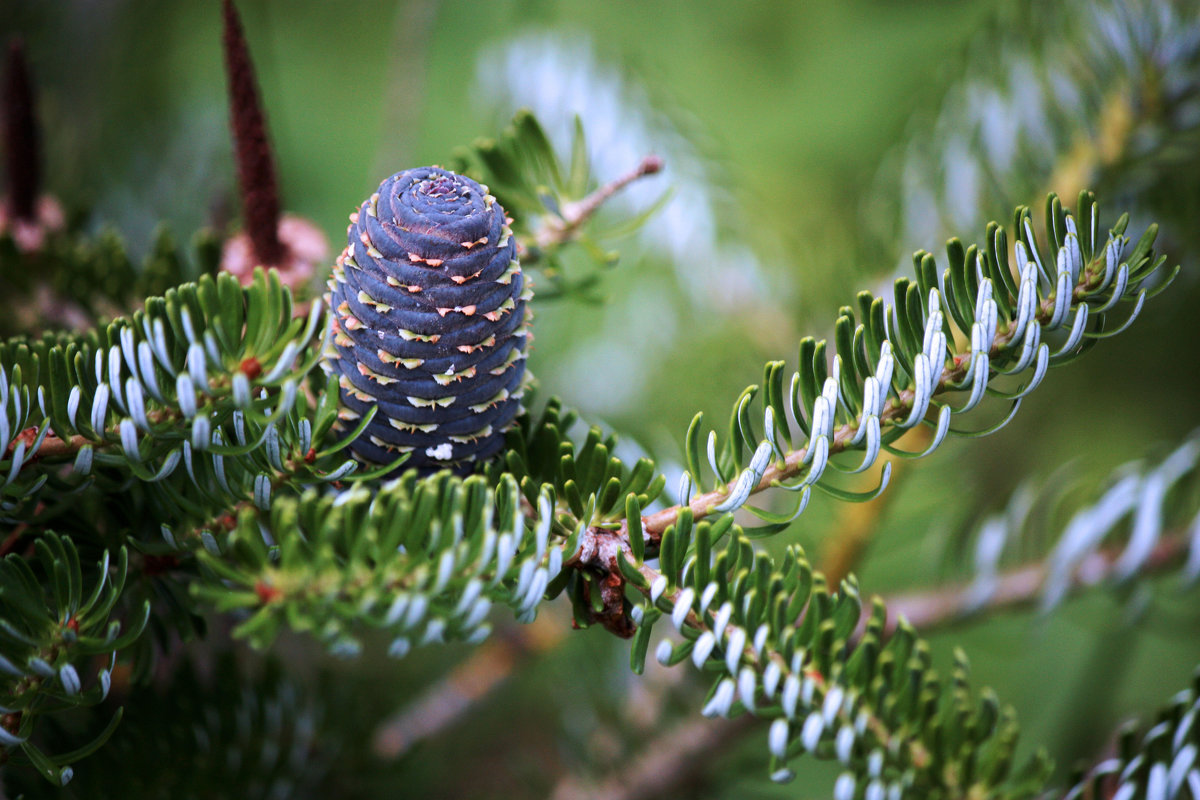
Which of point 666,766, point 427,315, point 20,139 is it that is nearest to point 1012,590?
point 666,766

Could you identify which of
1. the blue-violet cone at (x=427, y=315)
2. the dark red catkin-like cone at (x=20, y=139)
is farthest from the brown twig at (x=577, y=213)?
the dark red catkin-like cone at (x=20, y=139)

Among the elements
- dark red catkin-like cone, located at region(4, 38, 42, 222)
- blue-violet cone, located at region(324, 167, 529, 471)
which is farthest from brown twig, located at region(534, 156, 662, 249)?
dark red catkin-like cone, located at region(4, 38, 42, 222)

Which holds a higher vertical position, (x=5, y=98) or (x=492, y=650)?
(x=5, y=98)

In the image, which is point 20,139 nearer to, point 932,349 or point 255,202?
point 255,202

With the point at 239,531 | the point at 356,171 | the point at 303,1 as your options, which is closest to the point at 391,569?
the point at 239,531

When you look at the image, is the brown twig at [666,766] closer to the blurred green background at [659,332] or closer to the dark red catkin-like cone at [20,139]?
the blurred green background at [659,332]

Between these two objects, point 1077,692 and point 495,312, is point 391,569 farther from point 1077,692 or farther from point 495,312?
point 1077,692

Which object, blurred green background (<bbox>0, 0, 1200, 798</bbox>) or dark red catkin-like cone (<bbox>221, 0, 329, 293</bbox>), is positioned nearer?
dark red catkin-like cone (<bbox>221, 0, 329, 293</bbox>)

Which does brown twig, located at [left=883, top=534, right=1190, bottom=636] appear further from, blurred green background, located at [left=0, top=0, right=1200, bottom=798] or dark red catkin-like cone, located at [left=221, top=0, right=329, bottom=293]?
dark red catkin-like cone, located at [left=221, top=0, right=329, bottom=293]
